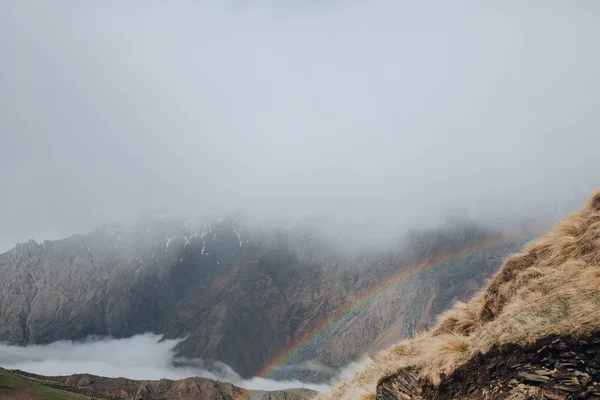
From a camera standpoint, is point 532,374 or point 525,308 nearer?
point 532,374

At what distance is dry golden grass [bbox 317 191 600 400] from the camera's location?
982cm

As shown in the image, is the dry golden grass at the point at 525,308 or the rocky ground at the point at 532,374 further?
the dry golden grass at the point at 525,308

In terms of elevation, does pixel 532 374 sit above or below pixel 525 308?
below

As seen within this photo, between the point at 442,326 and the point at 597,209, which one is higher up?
the point at 597,209

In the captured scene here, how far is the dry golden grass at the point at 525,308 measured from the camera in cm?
982

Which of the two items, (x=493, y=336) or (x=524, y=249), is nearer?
(x=493, y=336)

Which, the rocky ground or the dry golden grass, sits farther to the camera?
the dry golden grass

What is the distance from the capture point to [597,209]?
16.7 metres

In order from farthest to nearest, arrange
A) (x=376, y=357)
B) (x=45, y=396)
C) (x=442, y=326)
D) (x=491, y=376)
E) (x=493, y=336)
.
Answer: (x=45, y=396), (x=376, y=357), (x=442, y=326), (x=493, y=336), (x=491, y=376)

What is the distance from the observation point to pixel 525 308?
36.7ft

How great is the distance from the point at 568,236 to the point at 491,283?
3178mm

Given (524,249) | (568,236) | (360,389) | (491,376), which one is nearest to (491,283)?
(524,249)

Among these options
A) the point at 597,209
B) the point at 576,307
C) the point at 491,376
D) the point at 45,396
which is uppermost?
the point at 597,209

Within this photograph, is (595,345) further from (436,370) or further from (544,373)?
(436,370)
